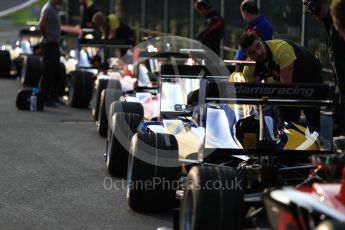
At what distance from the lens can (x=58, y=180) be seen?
9742 mm

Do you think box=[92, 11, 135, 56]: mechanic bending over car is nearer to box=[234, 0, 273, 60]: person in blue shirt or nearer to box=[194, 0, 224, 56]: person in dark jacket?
box=[194, 0, 224, 56]: person in dark jacket

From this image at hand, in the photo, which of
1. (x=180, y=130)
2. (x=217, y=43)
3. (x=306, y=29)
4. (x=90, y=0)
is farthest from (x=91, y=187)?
(x=90, y=0)

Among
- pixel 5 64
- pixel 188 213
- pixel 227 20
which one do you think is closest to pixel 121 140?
pixel 188 213

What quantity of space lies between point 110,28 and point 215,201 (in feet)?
42.4

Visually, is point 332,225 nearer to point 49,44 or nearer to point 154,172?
point 154,172

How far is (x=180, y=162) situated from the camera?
7926 mm

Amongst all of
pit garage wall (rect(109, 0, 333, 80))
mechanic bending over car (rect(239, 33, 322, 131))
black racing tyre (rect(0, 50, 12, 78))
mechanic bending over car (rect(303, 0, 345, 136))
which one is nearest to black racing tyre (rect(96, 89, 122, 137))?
pit garage wall (rect(109, 0, 333, 80))

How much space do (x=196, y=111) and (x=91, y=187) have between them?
1.41 metres

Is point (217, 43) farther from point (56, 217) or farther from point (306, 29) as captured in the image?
point (56, 217)

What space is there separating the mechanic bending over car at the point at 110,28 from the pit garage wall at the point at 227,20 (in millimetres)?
1912

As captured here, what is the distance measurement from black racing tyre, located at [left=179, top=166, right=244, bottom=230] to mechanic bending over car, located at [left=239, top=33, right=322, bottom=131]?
197cm

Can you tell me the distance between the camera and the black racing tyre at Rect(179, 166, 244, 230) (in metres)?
6.05

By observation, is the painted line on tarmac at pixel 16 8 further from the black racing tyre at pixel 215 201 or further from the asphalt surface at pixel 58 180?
the black racing tyre at pixel 215 201

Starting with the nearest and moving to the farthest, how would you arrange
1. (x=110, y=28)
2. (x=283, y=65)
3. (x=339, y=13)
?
(x=339, y=13) < (x=283, y=65) < (x=110, y=28)
